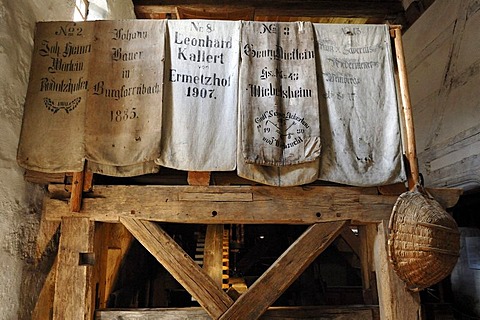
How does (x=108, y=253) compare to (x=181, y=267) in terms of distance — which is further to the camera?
(x=108, y=253)

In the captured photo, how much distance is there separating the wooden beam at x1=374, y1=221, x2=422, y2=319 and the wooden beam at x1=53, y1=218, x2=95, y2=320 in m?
1.82

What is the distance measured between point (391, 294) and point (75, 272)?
1936 mm

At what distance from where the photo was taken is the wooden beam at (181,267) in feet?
7.61

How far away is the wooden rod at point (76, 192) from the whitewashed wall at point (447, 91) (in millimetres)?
4140

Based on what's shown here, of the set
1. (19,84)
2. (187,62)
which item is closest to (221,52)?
(187,62)

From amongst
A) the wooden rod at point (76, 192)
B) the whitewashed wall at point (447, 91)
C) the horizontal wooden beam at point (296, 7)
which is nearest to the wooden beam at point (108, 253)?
the wooden rod at point (76, 192)

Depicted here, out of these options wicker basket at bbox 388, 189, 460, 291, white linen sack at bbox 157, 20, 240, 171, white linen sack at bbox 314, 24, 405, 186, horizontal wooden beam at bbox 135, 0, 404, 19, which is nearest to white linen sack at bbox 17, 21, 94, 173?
white linen sack at bbox 157, 20, 240, 171

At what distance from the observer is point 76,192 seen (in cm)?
236

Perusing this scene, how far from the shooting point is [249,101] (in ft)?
7.75

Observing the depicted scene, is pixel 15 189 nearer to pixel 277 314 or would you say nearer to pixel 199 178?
pixel 199 178

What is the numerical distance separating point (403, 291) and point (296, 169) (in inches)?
39.3

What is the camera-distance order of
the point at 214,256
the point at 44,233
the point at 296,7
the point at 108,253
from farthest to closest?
the point at 296,7 < the point at 214,256 < the point at 108,253 < the point at 44,233

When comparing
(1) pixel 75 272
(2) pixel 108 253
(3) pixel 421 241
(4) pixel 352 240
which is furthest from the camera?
(4) pixel 352 240

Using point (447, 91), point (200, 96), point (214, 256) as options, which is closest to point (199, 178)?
point (200, 96)
